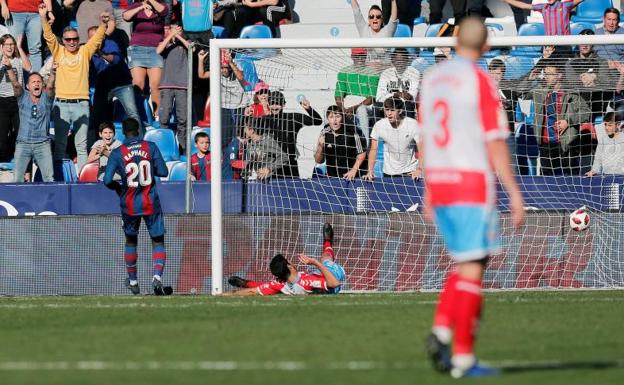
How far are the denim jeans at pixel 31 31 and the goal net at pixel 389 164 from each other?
17.4ft

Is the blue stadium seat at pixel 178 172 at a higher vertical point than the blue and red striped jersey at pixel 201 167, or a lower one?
lower

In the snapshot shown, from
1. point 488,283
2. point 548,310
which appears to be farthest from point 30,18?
point 548,310

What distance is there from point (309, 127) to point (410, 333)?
25.6 ft

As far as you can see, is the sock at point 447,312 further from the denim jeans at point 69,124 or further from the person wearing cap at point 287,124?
the denim jeans at point 69,124

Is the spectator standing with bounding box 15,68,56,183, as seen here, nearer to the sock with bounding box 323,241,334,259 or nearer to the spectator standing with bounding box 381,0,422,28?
the sock with bounding box 323,241,334,259

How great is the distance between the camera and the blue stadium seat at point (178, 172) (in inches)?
744

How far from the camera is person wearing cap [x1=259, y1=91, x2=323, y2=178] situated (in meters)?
16.9

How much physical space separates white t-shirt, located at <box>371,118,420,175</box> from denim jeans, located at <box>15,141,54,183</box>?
534 centimetres

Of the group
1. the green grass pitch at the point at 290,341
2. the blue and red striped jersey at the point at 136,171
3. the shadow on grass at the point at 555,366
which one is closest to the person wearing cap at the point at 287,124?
the blue and red striped jersey at the point at 136,171

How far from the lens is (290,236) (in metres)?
16.7

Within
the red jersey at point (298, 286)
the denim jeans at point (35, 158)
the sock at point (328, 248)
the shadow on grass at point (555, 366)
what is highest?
the denim jeans at point (35, 158)

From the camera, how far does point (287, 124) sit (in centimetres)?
1719

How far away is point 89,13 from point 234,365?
48.2ft

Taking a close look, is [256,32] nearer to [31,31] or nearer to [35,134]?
[31,31]
